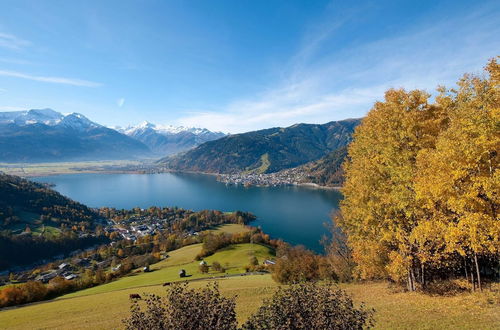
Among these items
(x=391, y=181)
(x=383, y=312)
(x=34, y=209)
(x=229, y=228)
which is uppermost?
(x=391, y=181)

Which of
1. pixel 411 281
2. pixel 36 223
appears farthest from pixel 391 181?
pixel 36 223

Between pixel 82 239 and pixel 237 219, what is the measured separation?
278 ft

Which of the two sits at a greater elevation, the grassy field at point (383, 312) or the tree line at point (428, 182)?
the tree line at point (428, 182)

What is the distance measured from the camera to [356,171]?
20.6 meters

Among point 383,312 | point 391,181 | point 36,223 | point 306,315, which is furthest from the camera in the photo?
point 36,223

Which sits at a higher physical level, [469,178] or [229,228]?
[469,178]

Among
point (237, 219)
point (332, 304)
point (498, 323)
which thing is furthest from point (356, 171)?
point (237, 219)

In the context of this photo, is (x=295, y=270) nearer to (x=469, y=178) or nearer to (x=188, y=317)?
(x=469, y=178)

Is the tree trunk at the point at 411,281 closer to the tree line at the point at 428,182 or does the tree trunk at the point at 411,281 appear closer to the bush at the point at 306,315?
the tree line at the point at 428,182

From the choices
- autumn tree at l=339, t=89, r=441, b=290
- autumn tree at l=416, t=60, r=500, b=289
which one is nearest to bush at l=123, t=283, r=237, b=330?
autumn tree at l=416, t=60, r=500, b=289

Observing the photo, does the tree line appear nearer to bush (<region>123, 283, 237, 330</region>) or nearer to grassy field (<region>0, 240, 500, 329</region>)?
grassy field (<region>0, 240, 500, 329</region>)

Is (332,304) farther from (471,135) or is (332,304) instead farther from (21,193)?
(21,193)

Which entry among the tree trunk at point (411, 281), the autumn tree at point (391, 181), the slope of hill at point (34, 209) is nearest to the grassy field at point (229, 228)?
the slope of hill at point (34, 209)

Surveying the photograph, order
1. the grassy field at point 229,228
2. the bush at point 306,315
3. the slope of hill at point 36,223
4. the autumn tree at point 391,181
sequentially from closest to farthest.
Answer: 1. the bush at point 306,315
2. the autumn tree at point 391,181
3. the slope of hill at point 36,223
4. the grassy field at point 229,228
